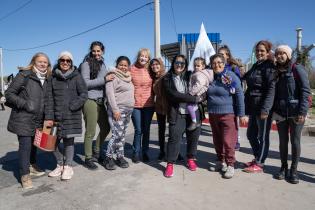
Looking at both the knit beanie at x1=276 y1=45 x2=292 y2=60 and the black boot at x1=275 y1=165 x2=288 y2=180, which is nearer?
the knit beanie at x1=276 y1=45 x2=292 y2=60

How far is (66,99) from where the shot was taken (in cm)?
422

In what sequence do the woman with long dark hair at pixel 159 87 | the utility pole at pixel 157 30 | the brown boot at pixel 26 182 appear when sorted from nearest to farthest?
1. the brown boot at pixel 26 182
2. the woman with long dark hair at pixel 159 87
3. the utility pole at pixel 157 30

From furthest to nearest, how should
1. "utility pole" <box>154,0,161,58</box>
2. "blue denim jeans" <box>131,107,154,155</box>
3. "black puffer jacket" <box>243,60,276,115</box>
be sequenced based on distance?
"utility pole" <box>154,0,161,58</box>
"blue denim jeans" <box>131,107,154,155</box>
"black puffer jacket" <box>243,60,276,115</box>

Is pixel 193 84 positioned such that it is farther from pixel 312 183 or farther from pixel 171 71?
pixel 312 183

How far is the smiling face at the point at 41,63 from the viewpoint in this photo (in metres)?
4.11

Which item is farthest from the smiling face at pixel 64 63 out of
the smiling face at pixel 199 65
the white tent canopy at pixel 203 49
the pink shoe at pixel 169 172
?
the white tent canopy at pixel 203 49

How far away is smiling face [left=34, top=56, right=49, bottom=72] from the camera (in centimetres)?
411

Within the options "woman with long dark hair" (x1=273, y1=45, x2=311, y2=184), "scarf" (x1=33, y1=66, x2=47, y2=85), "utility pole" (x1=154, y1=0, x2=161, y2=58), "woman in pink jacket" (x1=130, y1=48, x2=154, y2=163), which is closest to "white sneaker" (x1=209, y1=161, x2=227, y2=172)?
"woman with long dark hair" (x1=273, y1=45, x2=311, y2=184)

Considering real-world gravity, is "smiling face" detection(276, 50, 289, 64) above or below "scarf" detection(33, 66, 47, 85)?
above

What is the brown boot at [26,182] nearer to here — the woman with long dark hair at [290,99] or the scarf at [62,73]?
the scarf at [62,73]

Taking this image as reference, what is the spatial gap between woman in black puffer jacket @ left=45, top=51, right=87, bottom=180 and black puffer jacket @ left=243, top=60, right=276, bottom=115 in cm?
232

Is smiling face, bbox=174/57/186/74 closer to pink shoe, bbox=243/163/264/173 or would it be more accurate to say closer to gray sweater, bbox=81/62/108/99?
gray sweater, bbox=81/62/108/99

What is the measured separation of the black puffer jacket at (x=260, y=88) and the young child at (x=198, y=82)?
586 mm

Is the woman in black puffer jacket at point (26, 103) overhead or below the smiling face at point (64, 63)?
below
